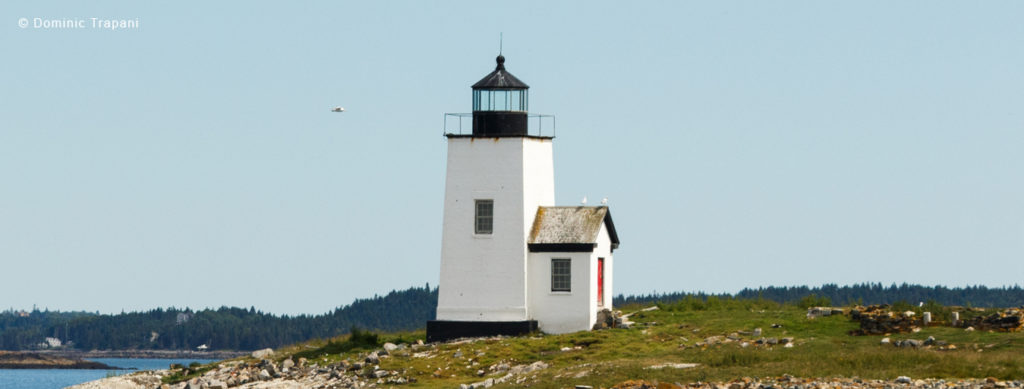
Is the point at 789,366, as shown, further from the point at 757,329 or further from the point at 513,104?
the point at 513,104

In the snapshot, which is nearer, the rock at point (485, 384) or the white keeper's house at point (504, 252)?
the rock at point (485, 384)

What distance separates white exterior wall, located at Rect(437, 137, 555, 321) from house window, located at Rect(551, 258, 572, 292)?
882mm

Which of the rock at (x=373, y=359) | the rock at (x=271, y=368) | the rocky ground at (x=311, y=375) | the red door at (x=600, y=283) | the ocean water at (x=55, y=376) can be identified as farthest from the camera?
the ocean water at (x=55, y=376)

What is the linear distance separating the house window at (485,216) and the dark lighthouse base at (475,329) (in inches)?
103

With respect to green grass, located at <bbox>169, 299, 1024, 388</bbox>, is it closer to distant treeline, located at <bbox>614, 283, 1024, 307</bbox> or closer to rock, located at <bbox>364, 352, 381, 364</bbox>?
rock, located at <bbox>364, 352, 381, 364</bbox>

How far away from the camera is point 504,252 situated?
43688 mm

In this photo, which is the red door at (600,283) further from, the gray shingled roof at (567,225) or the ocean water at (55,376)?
the ocean water at (55,376)

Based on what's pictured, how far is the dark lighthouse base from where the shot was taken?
4350cm

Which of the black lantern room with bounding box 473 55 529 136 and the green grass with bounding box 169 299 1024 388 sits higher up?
the black lantern room with bounding box 473 55 529 136

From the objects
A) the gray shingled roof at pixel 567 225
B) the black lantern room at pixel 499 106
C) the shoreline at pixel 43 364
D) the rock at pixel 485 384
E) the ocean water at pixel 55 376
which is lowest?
the ocean water at pixel 55 376

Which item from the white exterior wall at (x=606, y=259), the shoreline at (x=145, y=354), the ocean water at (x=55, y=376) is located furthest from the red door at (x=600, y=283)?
the shoreline at (x=145, y=354)

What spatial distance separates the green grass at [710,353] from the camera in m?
31.3

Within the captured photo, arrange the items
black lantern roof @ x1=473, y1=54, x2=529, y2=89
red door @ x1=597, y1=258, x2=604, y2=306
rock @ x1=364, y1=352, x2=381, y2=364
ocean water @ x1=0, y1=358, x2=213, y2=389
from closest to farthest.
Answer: rock @ x1=364, y1=352, x2=381, y2=364
black lantern roof @ x1=473, y1=54, x2=529, y2=89
red door @ x1=597, y1=258, x2=604, y2=306
ocean water @ x1=0, y1=358, x2=213, y2=389

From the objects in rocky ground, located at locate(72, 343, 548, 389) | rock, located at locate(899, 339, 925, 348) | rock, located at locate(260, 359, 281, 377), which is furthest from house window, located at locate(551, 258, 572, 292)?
rock, located at locate(899, 339, 925, 348)
